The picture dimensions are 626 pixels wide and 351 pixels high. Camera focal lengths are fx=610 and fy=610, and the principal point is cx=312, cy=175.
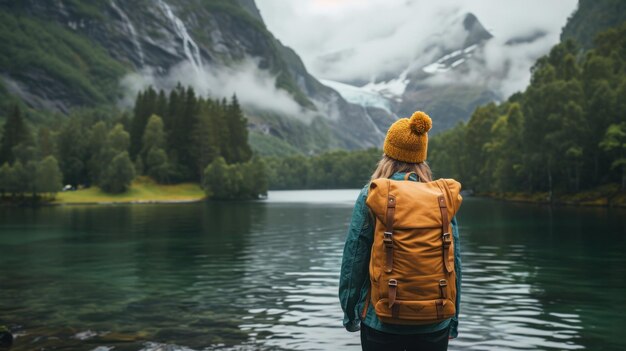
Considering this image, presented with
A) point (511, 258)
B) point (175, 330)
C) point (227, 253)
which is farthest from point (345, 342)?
point (227, 253)

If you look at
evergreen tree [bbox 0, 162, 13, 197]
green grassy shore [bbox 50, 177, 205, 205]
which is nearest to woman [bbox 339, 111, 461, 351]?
green grassy shore [bbox 50, 177, 205, 205]

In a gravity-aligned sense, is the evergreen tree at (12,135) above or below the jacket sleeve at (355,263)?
above

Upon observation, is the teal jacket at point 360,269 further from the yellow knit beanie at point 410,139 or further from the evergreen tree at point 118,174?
the evergreen tree at point 118,174

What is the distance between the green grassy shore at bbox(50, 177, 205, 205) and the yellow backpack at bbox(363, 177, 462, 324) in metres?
148

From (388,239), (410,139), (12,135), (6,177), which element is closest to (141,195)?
(6,177)

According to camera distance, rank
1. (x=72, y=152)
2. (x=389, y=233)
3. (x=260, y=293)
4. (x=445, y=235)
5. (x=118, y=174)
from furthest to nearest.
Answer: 1. (x=72, y=152)
2. (x=118, y=174)
3. (x=260, y=293)
4. (x=445, y=235)
5. (x=389, y=233)

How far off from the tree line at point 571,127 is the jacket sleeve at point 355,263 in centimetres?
8823

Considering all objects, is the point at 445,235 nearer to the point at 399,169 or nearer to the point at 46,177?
the point at 399,169

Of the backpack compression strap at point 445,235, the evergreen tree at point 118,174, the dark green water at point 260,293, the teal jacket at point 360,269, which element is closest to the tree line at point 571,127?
the dark green water at point 260,293

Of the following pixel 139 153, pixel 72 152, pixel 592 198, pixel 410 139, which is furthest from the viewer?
pixel 139 153

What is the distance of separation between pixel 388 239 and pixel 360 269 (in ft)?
2.40

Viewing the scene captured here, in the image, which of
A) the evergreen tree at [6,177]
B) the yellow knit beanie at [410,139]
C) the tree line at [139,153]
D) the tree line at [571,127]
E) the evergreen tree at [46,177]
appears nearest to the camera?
the yellow knit beanie at [410,139]

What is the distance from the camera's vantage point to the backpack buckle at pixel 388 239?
252 inches

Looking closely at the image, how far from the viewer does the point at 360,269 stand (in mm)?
Result: 6953
